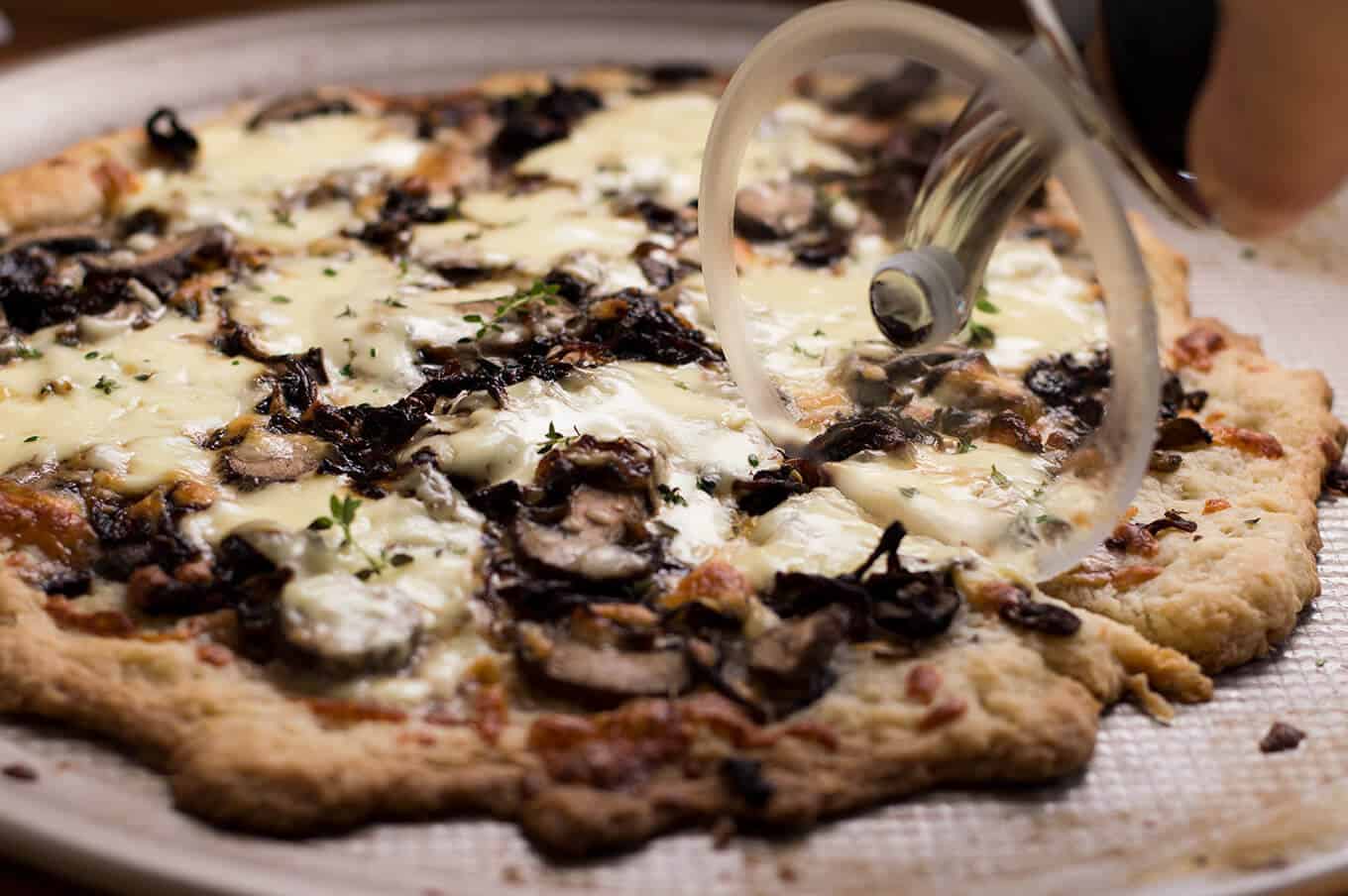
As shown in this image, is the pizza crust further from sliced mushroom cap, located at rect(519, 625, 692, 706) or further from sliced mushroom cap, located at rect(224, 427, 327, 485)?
sliced mushroom cap, located at rect(224, 427, 327, 485)

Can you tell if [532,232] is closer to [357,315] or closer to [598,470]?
[357,315]

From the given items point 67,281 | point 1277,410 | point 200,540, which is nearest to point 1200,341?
point 1277,410

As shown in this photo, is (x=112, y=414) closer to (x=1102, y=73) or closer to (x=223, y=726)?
(x=223, y=726)

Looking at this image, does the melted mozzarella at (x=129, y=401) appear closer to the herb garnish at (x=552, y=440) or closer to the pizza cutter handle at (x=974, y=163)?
the herb garnish at (x=552, y=440)

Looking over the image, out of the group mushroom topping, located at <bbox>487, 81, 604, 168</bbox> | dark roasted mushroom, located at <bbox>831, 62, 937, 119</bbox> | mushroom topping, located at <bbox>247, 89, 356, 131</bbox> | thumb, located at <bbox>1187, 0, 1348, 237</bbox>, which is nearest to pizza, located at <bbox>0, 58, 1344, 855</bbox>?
mushroom topping, located at <bbox>487, 81, 604, 168</bbox>

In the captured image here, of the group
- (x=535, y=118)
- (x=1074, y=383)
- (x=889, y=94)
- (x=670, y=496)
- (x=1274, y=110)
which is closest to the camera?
(x=1274, y=110)

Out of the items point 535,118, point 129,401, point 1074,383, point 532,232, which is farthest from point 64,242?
point 1074,383
